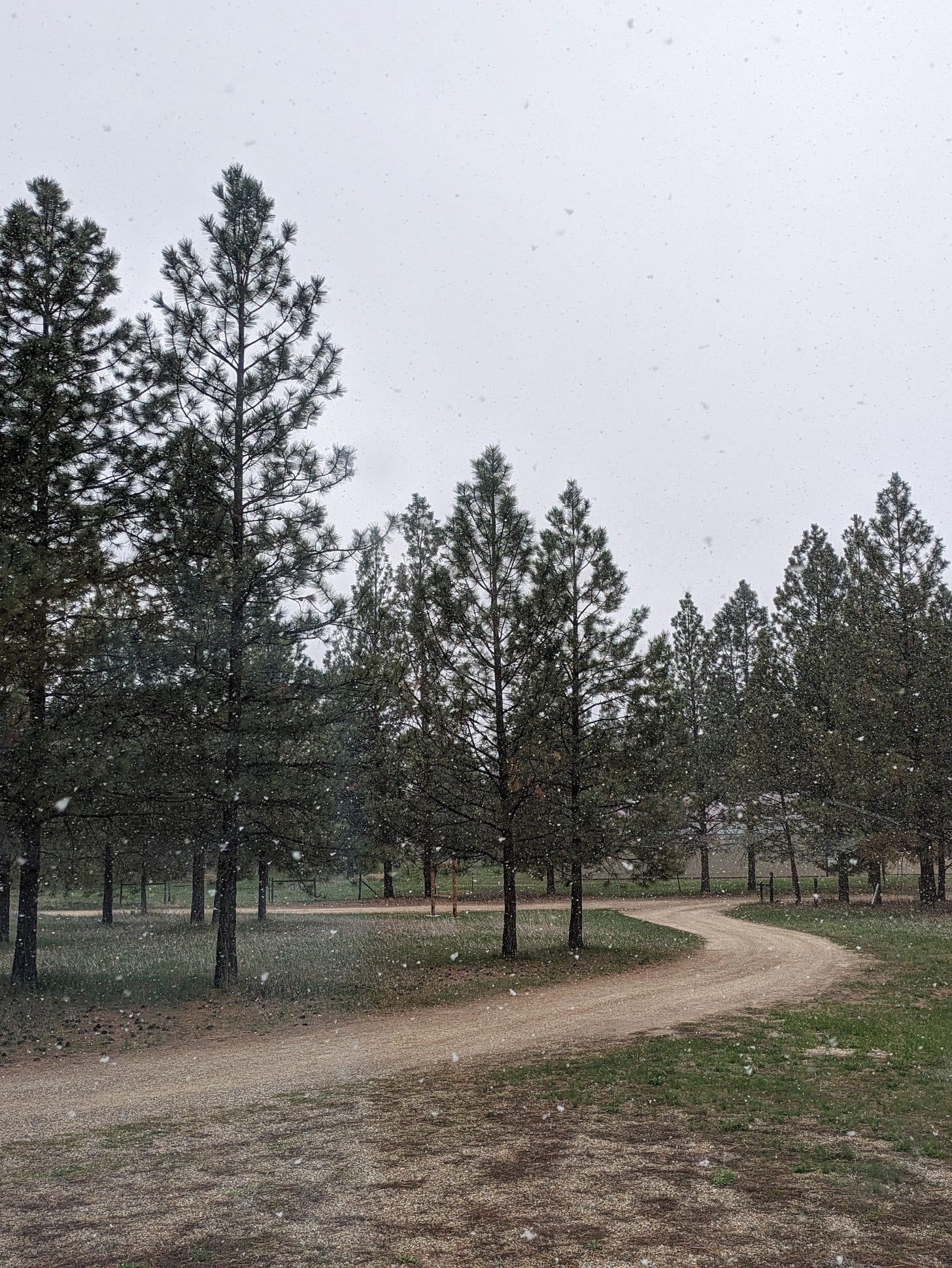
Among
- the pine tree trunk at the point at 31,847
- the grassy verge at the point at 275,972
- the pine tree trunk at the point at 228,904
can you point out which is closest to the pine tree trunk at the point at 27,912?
the pine tree trunk at the point at 31,847

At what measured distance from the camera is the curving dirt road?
9375 mm

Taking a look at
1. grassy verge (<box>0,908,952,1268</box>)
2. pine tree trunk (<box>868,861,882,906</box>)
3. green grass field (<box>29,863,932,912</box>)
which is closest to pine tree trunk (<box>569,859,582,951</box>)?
grassy verge (<box>0,908,952,1268</box>)

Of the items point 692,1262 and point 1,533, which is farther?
point 1,533

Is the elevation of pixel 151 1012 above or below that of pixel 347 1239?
below

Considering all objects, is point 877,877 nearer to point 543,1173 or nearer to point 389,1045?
point 389,1045

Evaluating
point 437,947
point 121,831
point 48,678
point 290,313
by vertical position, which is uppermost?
point 290,313

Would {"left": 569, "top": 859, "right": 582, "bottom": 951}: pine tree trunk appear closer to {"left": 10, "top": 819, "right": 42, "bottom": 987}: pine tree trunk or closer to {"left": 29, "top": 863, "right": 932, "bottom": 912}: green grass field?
{"left": 10, "top": 819, "right": 42, "bottom": 987}: pine tree trunk

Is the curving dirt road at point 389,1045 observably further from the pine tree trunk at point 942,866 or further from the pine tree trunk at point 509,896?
the pine tree trunk at point 942,866

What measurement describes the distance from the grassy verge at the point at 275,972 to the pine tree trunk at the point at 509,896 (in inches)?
12.6

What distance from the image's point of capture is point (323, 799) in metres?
16.7

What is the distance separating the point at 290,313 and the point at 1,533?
7.45m

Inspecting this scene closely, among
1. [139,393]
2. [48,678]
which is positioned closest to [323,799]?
[48,678]

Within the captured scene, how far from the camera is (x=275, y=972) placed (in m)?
17.9

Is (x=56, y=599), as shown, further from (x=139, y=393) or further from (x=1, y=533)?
(x=139, y=393)
